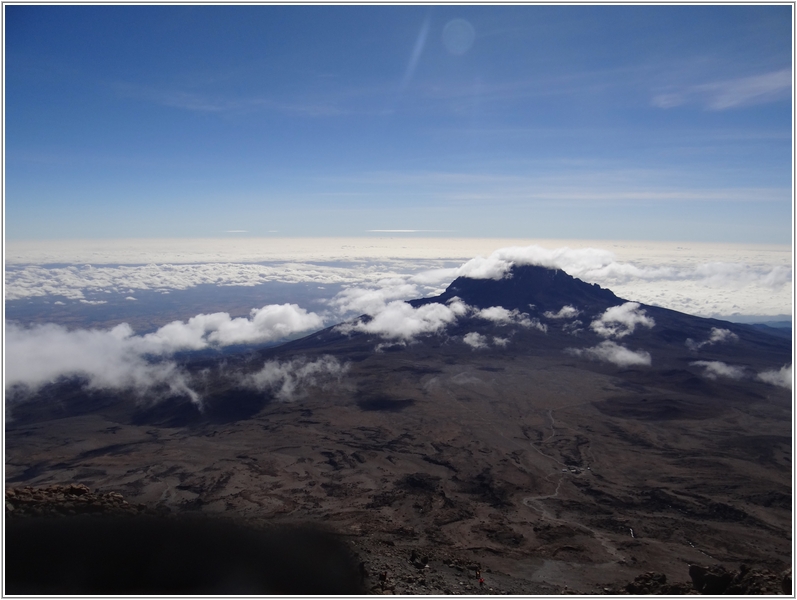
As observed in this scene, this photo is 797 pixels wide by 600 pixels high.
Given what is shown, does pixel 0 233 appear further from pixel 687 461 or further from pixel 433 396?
pixel 433 396

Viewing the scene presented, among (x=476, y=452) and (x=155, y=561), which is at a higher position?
(x=155, y=561)

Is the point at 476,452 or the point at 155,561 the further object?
the point at 476,452

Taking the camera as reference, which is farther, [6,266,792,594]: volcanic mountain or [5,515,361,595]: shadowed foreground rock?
[6,266,792,594]: volcanic mountain

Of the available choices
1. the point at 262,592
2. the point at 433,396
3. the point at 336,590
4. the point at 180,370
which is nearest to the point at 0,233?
the point at 262,592

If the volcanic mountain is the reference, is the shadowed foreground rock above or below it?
above

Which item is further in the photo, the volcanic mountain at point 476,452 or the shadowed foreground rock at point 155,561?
the volcanic mountain at point 476,452
